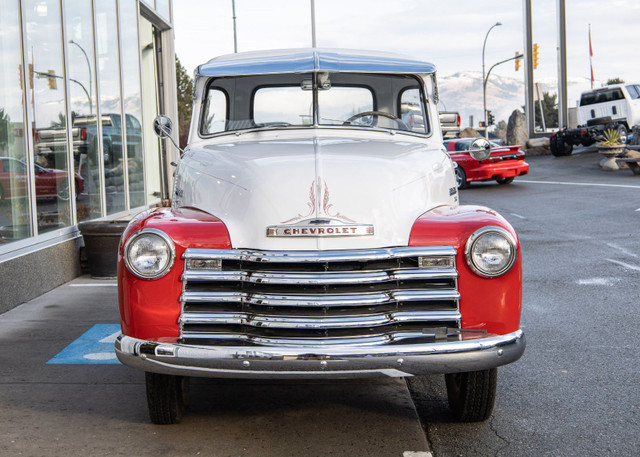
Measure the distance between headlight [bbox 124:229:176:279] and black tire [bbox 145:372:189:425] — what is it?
1.97 feet

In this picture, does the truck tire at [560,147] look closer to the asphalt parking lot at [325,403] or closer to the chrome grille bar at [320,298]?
the asphalt parking lot at [325,403]

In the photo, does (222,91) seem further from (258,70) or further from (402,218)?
(402,218)

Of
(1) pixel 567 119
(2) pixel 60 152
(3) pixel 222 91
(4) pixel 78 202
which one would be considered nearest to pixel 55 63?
(2) pixel 60 152

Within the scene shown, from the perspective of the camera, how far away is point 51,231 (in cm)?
890

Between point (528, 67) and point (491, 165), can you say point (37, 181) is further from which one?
point (528, 67)

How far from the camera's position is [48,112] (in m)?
9.11

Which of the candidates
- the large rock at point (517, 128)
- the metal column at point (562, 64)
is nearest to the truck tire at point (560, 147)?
the large rock at point (517, 128)

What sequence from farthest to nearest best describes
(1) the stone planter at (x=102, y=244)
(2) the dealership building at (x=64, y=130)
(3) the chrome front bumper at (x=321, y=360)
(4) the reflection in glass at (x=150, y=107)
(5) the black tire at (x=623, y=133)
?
(5) the black tire at (x=623, y=133) → (4) the reflection in glass at (x=150, y=107) → (1) the stone planter at (x=102, y=244) → (2) the dealership building at (x=64, y=130) → (3) the chrome front bumper at (x=321, y=360)

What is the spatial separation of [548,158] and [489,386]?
3085 centimetres

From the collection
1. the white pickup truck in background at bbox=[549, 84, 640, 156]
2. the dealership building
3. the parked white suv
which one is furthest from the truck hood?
the parked white suv

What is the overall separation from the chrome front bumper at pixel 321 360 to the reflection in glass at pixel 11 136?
453cm

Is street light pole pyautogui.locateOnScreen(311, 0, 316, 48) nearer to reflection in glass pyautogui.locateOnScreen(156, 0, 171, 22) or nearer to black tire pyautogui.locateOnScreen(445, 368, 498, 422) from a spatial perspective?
reflection in glass pyautogui.locateOnScreen(156, 0, 171, 22)

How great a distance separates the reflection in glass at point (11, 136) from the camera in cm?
780

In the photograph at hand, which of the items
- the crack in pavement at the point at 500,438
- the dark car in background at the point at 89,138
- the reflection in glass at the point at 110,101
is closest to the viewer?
the crack in pavement at the point at 500,438
